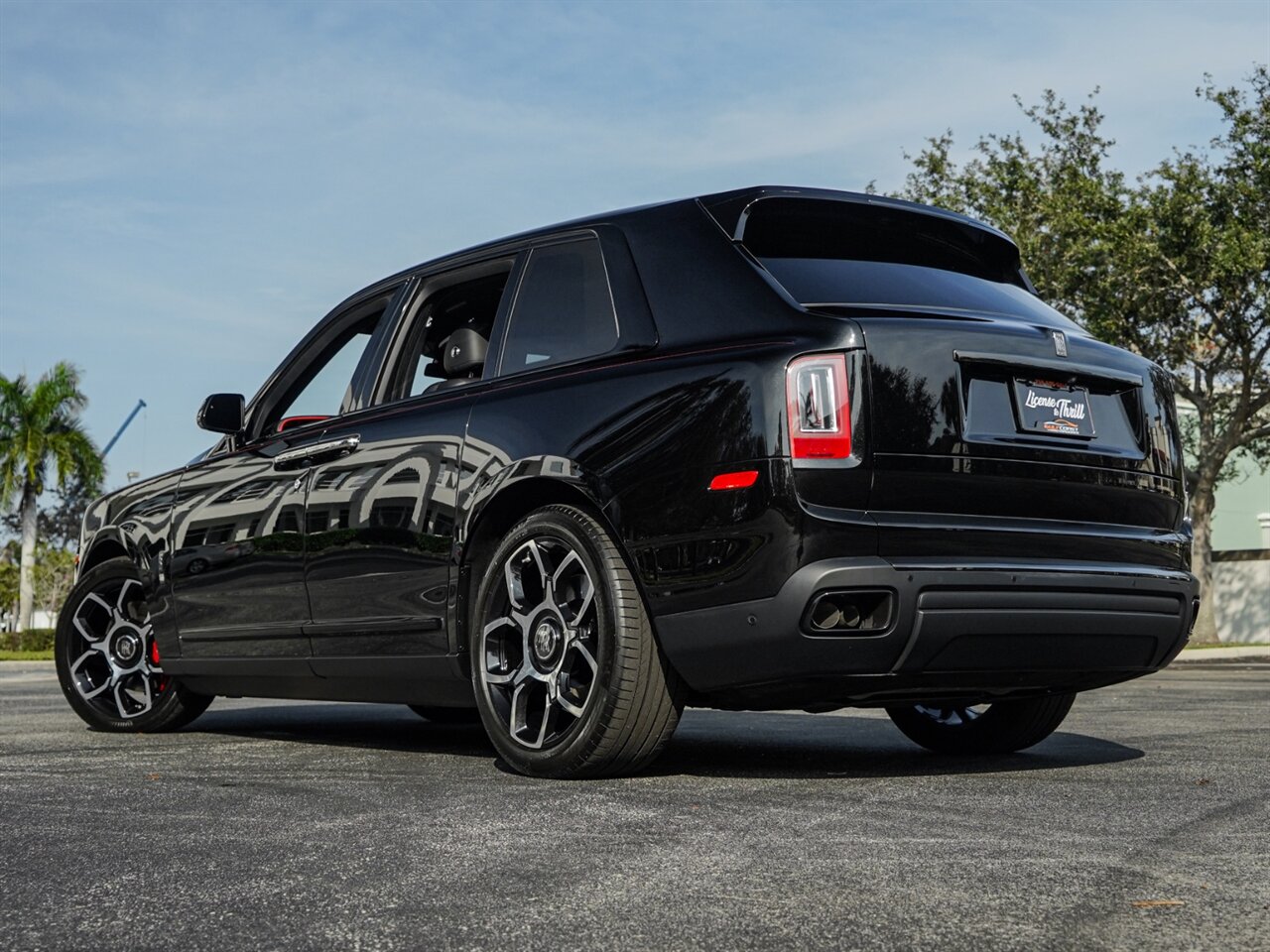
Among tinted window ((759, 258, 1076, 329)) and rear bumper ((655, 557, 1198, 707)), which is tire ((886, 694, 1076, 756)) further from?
tinted window ((759, 258, 1076, 329))

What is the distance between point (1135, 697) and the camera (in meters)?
9.94

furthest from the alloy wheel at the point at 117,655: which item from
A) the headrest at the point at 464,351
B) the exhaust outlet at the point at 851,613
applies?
the exhaust outlet at the point at 851,613

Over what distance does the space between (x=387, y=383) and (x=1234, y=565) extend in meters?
34.0

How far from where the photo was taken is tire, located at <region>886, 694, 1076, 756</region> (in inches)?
223

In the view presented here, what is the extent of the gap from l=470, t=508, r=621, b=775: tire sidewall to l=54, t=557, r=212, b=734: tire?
2359 millimetres

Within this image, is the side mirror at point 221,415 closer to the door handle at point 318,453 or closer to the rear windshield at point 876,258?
the door handle at point 318,453

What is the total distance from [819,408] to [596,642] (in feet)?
3.36

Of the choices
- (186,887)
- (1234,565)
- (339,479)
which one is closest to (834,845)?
(186,887)

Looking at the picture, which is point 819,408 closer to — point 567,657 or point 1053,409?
point 1053,409

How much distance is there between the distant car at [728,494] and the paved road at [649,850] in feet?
1.11

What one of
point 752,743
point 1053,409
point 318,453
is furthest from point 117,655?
point 1053,409

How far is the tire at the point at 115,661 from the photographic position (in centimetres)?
693

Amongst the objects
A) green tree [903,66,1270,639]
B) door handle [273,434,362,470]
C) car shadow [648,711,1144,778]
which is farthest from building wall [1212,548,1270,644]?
door handle [273,434,362,470]

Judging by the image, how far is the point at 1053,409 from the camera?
4.68m
